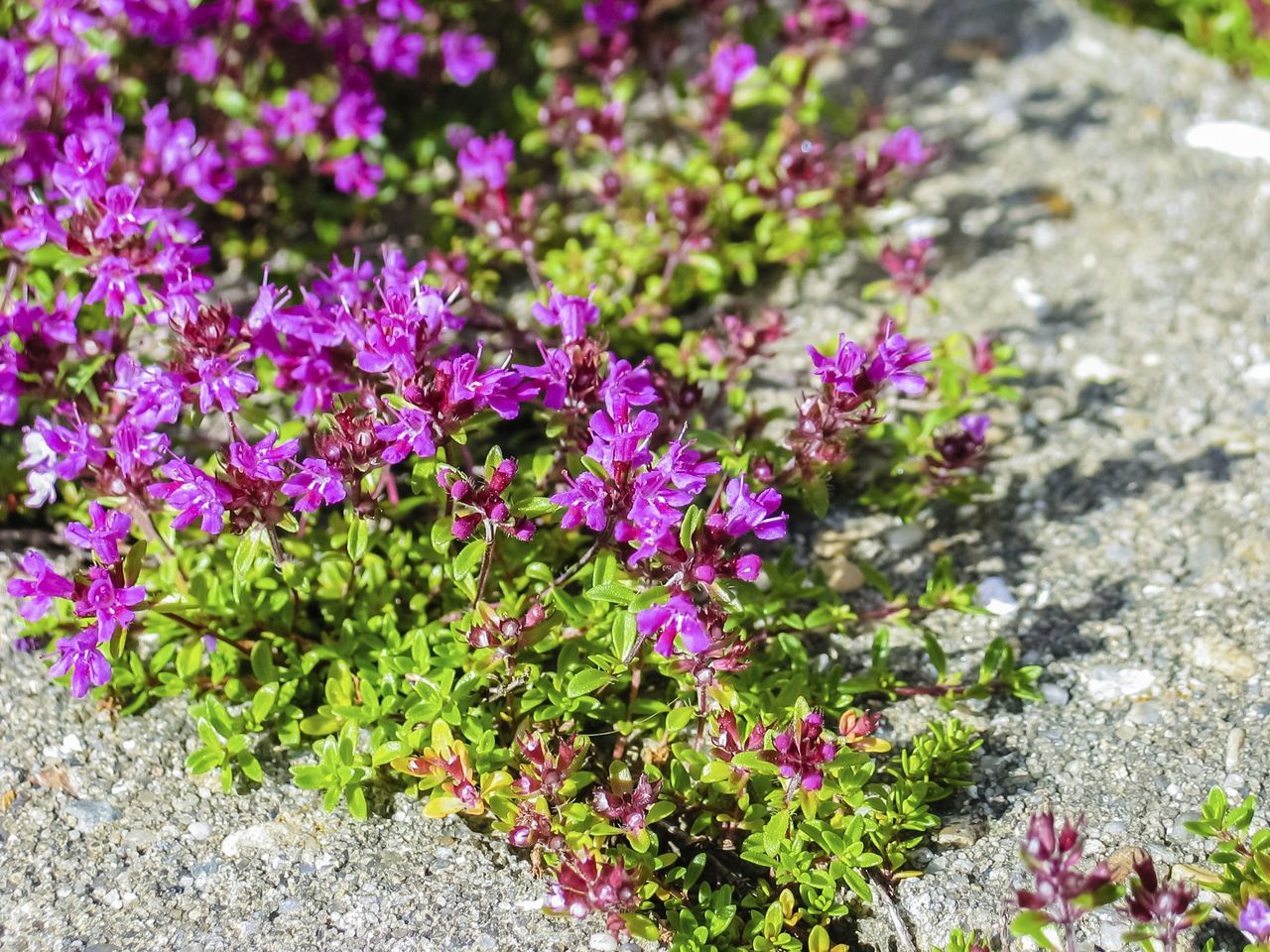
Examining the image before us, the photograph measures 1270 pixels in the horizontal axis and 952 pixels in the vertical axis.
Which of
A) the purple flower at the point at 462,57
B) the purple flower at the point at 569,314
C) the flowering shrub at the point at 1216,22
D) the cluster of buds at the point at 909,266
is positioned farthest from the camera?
the flowering shrub at the point at 1216,22

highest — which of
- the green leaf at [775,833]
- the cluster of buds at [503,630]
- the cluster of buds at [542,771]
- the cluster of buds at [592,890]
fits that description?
the cluster of buds at [503,630]

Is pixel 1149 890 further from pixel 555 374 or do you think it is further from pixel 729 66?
pixel 729 66

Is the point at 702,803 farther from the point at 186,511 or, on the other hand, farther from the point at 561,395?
the point at 186,511

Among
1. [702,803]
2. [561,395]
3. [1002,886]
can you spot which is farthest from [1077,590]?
[561,395]

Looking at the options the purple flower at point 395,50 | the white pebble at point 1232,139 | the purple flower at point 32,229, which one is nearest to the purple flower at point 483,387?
the purple flower at point 32,229

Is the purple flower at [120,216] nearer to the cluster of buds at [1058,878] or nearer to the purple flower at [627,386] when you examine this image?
the purple flower at [627,386]

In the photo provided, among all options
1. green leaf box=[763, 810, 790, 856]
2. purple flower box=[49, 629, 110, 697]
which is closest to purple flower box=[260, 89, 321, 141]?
purple flower box=[49, 629, 110, 697]

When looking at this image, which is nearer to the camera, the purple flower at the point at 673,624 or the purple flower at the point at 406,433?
the purple flower at the point at 673,624
